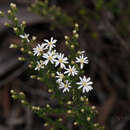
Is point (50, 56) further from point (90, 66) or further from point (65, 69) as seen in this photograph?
point (90, 66)

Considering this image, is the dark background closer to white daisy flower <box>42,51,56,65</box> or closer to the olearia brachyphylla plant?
the olearia brachyphylla plant

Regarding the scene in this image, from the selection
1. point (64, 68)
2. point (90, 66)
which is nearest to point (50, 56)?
point (64, 68)

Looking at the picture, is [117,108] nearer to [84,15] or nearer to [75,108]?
[84,15]

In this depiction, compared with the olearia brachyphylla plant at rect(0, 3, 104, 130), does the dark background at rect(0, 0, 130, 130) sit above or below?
above

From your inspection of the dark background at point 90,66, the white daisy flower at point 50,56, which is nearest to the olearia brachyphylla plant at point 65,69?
the white daisy flower at point 50,56

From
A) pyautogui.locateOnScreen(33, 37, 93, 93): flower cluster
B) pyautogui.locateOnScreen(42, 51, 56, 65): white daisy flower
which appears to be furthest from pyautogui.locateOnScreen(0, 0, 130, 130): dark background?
pyautogui.locateOnScreen(42, 51, 56, 65): white daisy flower

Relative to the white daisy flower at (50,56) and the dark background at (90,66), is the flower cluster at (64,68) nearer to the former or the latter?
the white daisy flower at (50,56)

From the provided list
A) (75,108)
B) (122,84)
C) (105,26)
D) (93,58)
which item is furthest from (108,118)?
(75,108)

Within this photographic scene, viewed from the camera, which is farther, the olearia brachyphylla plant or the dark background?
the dark background
